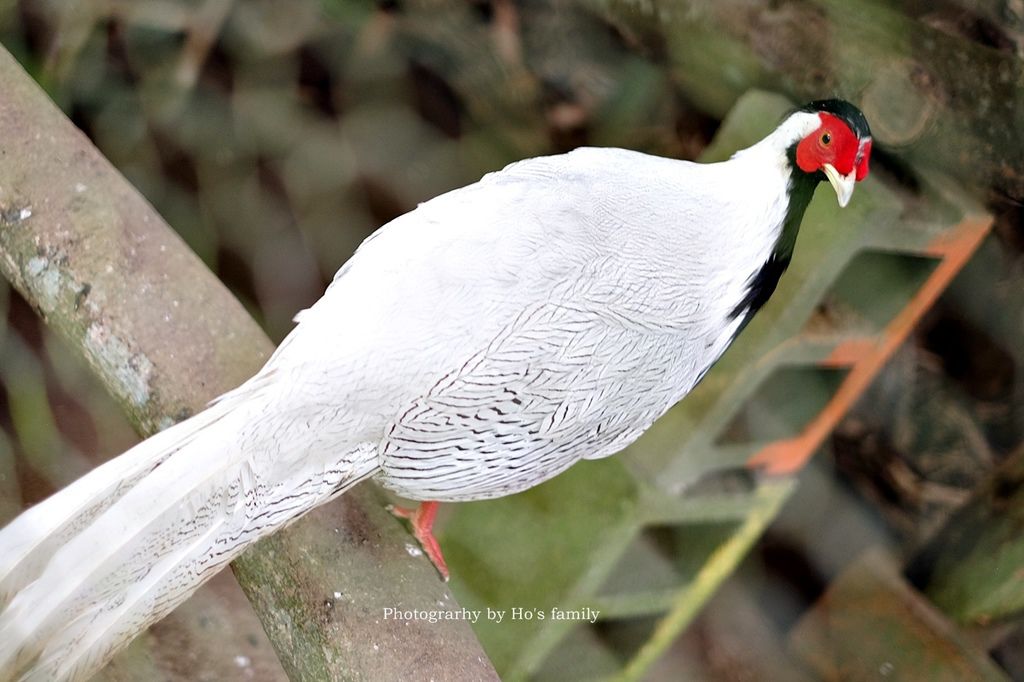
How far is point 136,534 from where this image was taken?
22.2 inches

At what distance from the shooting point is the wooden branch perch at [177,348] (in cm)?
65

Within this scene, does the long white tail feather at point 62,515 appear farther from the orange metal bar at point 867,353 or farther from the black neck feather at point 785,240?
the orange metal bar at point 867,353

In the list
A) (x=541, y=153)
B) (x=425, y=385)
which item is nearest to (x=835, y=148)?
(x=425, y=385)

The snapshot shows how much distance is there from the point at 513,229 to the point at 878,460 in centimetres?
71

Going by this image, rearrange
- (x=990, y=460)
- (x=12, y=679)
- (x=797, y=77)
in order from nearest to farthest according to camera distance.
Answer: (x=12, y=679) < (x=797, y=77) < (x=990, y=460)

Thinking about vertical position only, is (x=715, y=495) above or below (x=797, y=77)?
below

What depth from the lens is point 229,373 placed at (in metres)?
0.74

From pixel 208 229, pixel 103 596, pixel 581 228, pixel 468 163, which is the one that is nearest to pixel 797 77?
pixel 581 228

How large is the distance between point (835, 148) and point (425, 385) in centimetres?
32

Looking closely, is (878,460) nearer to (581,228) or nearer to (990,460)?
(990,460)

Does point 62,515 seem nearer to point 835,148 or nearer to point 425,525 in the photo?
point 425,525

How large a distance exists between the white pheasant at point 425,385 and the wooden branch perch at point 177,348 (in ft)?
0.26

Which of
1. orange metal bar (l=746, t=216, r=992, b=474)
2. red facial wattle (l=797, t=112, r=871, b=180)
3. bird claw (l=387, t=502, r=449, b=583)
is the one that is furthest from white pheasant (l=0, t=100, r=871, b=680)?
orange metal bar (l=746, t=216, r=992, b=474)

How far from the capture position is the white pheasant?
1.86ft
